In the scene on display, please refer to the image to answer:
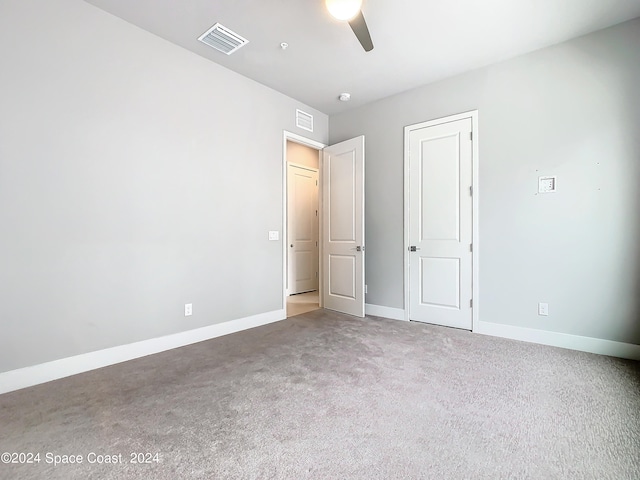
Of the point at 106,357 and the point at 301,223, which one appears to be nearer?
the point at 106,357

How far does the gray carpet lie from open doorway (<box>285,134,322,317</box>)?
3095 millimetres

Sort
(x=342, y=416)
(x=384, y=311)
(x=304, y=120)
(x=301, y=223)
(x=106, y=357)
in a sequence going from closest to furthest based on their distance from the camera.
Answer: (x=342, y=416)
(x=106, y=357)
(x=384, y=311)
(x=304, y=120)
(x=301, y=223)

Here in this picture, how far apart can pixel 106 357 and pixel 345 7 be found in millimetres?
3226

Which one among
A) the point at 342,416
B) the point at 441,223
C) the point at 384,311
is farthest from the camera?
the point at 384,311

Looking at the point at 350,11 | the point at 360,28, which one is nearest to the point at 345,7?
the point at 350,11

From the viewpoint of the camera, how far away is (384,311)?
4.11m

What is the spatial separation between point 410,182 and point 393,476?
3271 millimetres

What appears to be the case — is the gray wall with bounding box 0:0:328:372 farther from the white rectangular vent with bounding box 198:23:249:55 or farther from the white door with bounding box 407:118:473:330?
the white door with bounding box 407:118:473:330

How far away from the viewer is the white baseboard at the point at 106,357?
212cm

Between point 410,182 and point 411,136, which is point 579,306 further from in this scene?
point 411,136

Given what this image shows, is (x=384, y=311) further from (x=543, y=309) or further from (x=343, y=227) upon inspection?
(x=543, y=309)

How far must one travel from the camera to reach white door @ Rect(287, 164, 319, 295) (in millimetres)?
5840

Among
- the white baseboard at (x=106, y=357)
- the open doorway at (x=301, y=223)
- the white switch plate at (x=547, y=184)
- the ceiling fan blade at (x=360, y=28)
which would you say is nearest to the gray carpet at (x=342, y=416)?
the white baseboard at (x=106, y=357)

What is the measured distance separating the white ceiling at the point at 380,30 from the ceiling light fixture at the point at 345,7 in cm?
55
